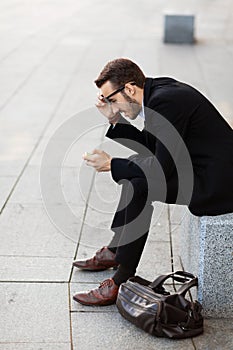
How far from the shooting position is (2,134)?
745 centimetres

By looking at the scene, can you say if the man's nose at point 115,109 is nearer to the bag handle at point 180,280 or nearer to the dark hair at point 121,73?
the dark hair at point 121,73

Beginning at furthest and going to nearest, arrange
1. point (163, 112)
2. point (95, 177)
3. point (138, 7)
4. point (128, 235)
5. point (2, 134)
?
1. point (138, 7)
2. point (2, 134)
3. point (95, 177)
4. point (128, 235)
5. point (163, 112)

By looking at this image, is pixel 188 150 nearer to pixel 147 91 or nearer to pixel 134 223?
pixel 147 91

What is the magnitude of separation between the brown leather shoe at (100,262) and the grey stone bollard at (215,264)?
→ 64 cm

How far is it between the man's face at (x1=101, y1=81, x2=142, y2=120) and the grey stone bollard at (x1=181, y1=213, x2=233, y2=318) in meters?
0.72

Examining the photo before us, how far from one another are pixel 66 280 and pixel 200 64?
27.3 feet

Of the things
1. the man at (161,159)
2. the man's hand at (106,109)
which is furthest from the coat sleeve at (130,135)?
the man at (161,159)

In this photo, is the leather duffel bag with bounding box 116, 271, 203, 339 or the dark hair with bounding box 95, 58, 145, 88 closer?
the leather duffel bag with bounding box 116, 271, 203, 339

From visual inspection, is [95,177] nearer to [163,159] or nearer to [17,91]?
[163,159]

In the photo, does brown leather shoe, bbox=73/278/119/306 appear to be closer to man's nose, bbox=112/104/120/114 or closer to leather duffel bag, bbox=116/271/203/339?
leather duffel bag, bbox=116/271/203/339

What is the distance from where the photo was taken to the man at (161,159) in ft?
12.0

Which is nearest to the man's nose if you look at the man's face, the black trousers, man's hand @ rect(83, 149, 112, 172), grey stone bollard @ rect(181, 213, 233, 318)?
the man's face

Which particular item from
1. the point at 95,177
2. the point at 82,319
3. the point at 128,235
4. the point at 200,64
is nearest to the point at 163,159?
the point at 128,235

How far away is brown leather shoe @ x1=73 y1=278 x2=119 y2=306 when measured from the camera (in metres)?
3.92
